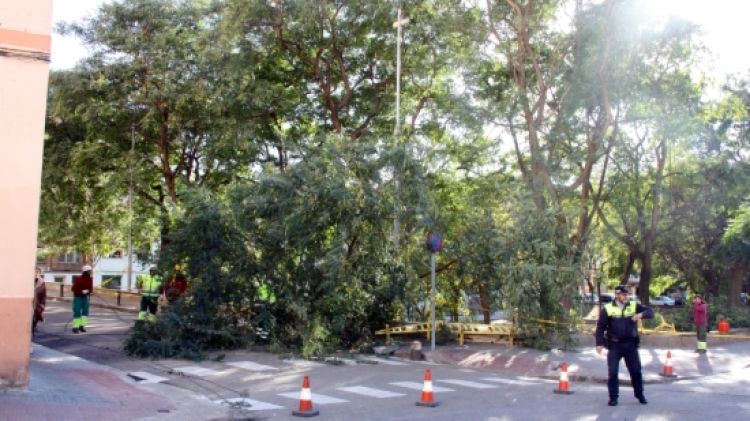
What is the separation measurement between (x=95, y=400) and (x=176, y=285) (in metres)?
7.70

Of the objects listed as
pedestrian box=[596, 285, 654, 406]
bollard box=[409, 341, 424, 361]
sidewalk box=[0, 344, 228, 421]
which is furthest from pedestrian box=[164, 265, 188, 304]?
pedestrian box=[596, 285, 654, 406]

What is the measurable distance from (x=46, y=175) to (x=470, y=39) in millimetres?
19087

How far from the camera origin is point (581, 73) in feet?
75.9

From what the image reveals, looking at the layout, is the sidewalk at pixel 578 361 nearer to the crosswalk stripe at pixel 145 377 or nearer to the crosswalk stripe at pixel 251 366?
the crosswalk stripe at pixel 251 366

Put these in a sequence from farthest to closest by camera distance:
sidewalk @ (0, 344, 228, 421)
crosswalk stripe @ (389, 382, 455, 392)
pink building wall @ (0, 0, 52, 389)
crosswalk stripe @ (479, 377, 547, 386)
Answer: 1. crosswalk stripe @ (479, 377, 547, 386)
2. crosswalk stripe @ (389, 382, 455, 392)
3. pink building wall @ (0, 0, 52, 389)
4. sidewalk @ (0, 344, 228, 421)

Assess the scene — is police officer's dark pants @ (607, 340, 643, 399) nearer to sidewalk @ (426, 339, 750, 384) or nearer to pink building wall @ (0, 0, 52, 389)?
sidewalk @ (426, 339, 750, 384)

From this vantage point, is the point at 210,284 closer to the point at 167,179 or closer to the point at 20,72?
the point at 20,72

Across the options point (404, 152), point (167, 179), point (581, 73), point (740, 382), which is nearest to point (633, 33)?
point (581, 73)

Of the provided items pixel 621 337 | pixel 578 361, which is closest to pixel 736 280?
pixel 578 361

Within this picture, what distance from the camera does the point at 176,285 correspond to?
17656mm

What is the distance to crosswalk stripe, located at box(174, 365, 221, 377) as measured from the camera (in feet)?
44.5

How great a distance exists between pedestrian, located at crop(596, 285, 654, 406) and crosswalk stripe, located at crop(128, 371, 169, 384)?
7.62m

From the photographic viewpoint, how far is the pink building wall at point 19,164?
10.2m

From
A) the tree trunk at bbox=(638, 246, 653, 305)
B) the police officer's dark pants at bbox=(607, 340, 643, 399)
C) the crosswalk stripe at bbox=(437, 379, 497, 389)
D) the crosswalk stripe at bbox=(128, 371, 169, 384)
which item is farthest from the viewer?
the tree trunk at bbox=(638, 246, 653, 305)
